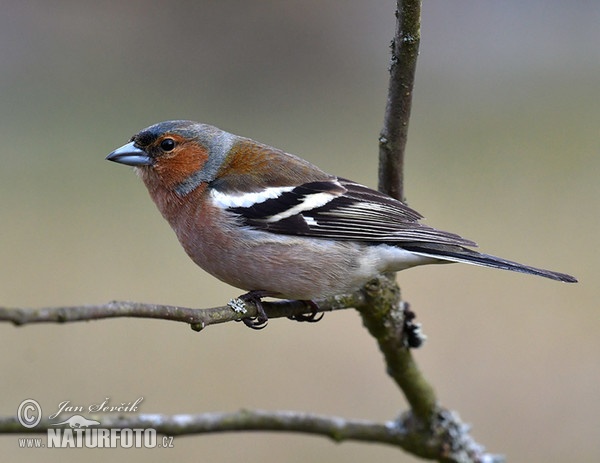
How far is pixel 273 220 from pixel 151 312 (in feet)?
4.66

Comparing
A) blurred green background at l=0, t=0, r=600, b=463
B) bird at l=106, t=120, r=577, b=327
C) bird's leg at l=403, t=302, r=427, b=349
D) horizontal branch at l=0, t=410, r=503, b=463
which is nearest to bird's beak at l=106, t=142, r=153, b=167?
bird at l=106, t=120, r=577, b=327

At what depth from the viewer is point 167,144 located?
12.9 feet

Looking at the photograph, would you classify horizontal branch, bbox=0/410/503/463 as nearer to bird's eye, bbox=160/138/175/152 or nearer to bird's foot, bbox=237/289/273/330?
bird's foot, bbox=237/289/273/330

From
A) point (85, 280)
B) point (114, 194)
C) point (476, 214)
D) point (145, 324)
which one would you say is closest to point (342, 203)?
point (145, 324)

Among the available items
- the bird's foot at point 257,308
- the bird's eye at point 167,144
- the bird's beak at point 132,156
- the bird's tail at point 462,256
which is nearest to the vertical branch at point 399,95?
the bird's tail at point 462,256

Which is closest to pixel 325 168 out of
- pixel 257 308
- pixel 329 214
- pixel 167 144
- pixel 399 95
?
pixel 167 144

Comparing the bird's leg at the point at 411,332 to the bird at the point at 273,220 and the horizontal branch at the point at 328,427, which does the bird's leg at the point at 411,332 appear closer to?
the bird at the point at 273,220

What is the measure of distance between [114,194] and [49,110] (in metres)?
2.04

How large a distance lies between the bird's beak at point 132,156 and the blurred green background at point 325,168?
2148mm

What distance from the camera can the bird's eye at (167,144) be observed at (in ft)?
12.9

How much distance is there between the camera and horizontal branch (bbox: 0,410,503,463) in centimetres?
309

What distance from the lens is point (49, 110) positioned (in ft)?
31.4

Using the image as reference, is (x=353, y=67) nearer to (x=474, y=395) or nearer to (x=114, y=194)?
(x=114, y=194)

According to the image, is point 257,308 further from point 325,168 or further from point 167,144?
point 325,168
